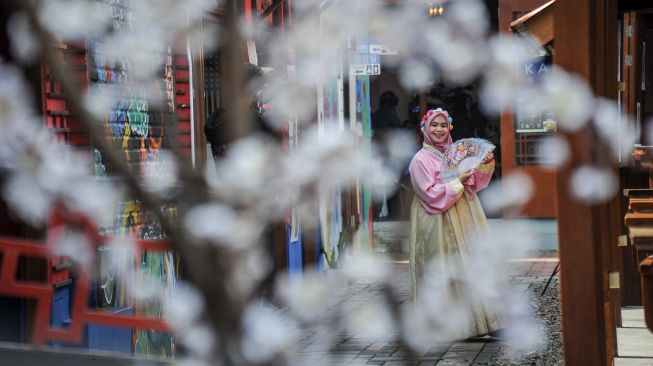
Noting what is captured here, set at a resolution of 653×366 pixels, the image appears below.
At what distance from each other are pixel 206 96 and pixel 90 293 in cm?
339

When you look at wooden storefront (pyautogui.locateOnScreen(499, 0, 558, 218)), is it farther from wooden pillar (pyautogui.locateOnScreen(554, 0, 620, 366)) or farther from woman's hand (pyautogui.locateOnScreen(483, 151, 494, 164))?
wooden pillar (pyautogui.locateOnScreen(554, 0, 620, 366))

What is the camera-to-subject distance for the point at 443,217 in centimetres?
1019

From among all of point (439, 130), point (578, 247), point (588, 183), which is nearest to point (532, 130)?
point (439, 130)

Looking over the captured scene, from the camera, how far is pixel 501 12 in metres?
18.8

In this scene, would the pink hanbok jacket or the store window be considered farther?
the store window

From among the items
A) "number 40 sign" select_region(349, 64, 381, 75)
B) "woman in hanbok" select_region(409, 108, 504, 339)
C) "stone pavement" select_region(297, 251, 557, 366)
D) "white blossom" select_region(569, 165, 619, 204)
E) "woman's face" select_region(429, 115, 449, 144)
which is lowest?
"stone pavement" select_region(297, 251, 557, 366)

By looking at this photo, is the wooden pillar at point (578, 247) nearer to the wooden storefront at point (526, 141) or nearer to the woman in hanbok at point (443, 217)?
the woman in hanbok at point (443, 217)

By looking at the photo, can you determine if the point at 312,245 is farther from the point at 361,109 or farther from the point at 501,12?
the point at 501,12

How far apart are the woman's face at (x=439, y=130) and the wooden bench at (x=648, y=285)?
4.75 m

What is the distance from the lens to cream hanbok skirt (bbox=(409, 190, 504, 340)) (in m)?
10.0

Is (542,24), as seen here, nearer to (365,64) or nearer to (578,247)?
(578,247)

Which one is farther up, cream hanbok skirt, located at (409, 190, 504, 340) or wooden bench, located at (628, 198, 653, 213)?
wooden bench, located at (628, 198, 653, 213)

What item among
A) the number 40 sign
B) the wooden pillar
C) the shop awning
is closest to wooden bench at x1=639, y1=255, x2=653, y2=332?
the wooden pillar

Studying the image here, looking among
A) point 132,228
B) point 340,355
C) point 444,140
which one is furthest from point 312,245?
point 132,228
